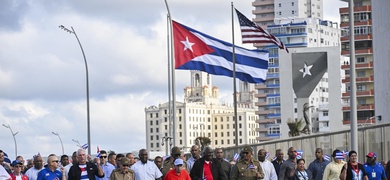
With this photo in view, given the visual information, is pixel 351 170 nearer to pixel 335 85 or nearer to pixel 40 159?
pixel 40 159

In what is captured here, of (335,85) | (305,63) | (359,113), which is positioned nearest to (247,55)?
(305,63)

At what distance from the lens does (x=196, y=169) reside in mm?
21391

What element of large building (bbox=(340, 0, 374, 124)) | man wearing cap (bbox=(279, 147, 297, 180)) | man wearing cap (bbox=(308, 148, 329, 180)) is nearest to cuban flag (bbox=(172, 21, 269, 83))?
man wearing cap (bbox=(308, 148, 329, 180))

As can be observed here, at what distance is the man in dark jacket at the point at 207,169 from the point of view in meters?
21.3

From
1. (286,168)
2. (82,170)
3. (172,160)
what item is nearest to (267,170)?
(286,168)

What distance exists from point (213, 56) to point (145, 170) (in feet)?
50.5

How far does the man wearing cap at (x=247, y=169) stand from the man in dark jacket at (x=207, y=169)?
1.29ft

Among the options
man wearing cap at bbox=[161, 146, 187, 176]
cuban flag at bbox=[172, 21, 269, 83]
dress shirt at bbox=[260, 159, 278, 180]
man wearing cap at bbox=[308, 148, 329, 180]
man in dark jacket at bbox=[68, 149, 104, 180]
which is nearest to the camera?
man in dark jacket at bbox=[68, 149, 104, 180]

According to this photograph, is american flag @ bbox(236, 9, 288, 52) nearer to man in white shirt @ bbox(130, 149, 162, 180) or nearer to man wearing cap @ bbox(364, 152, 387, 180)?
man wearing cap @ bbox(364, 152, 387, 180)

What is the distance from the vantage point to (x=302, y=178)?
2339 centimetres

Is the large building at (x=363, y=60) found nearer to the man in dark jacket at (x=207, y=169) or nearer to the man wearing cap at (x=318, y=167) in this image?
the man wearing cap at (x=318, y=167)

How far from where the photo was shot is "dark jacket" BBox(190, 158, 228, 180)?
21.3 metres

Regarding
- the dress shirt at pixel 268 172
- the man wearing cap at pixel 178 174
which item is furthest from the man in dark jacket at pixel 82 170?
the dress shirt at pixel 268 172

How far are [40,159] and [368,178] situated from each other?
6.52 m
